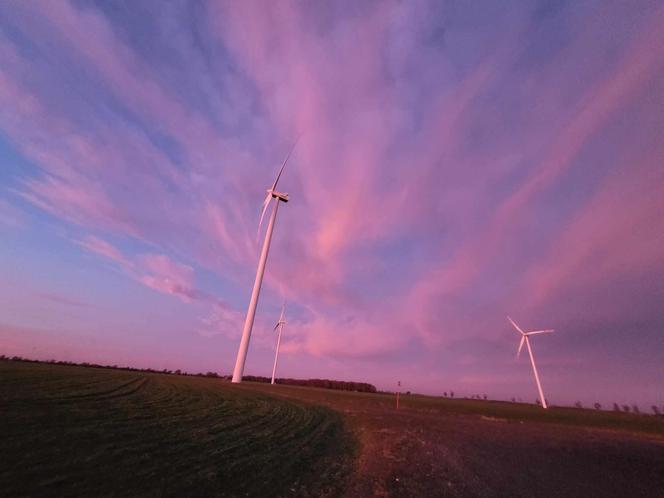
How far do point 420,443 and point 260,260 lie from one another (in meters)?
62.1

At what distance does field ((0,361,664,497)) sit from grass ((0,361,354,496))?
0.18ft

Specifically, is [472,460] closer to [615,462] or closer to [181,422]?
[615,462]

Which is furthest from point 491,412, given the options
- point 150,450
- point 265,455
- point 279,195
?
point 279,195

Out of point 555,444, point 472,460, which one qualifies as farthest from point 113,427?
point 555,444

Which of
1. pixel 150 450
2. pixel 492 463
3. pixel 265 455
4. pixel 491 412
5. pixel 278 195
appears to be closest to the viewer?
pixel 150 450

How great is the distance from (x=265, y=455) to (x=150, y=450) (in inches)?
220

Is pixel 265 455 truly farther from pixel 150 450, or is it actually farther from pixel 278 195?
pixel 278 195

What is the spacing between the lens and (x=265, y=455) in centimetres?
1750

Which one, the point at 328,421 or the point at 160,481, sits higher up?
the point at 328,421

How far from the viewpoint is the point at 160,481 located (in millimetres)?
12125

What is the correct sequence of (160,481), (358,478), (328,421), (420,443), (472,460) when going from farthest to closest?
(328,421)
(420,443)
(472,460)
(358,478)
(160,481)

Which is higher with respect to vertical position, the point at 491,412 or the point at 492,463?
the point at 491,412

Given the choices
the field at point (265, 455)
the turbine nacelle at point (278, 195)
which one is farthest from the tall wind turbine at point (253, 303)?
the field at point (265, 455)

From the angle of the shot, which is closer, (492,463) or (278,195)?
(492,463)
